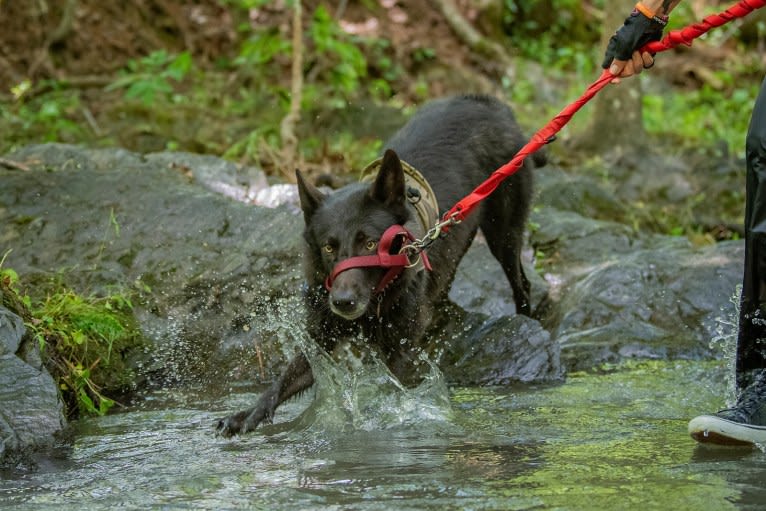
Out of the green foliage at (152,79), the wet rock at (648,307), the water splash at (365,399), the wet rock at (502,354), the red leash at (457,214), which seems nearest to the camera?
the red leash at (457,214)

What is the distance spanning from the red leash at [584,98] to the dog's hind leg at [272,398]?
0.92 meters


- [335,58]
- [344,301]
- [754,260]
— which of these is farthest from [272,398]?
[335,58]

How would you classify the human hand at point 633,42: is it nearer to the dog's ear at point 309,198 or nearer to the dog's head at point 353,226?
the dog's head at point 353,226

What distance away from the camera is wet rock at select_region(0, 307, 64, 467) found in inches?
156

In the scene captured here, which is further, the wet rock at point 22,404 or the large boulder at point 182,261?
the large boulder at point 182,261

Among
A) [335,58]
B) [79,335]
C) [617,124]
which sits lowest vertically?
[79,335]

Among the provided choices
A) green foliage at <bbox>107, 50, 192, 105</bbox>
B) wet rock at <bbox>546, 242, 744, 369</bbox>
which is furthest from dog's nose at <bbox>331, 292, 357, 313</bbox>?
green foliage at <bbox>107, 50, 192, 105</bbox>

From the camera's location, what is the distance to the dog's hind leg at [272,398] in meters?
4.39

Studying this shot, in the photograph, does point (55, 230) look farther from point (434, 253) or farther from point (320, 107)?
point (320, 107)

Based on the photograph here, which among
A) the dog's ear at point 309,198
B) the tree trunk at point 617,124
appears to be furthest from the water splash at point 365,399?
the tree trunk at point 617,124

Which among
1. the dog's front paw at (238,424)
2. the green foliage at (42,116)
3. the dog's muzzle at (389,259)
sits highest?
the green foliage at (42,116)

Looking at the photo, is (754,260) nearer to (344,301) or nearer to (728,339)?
(728,339)

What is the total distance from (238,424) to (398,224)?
3.92 ft

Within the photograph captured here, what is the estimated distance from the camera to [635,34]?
396 centimetres
